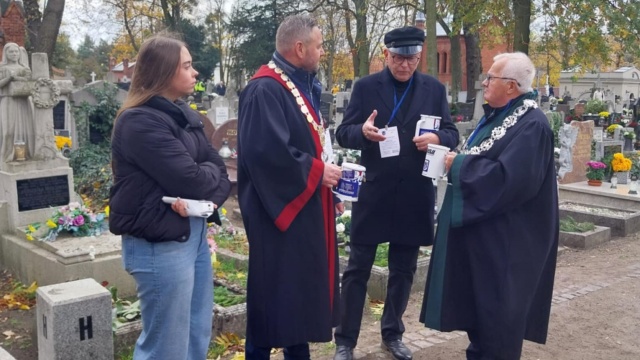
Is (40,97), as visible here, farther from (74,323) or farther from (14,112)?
(74,323)

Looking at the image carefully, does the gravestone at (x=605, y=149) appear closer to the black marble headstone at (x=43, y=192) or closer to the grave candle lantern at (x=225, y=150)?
the grave candle lantern at (x=225, y=150)

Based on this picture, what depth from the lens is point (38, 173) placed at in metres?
6.80

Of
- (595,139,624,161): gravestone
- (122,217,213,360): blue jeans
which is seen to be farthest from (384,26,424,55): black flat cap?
(595,139,624,161): gravestone

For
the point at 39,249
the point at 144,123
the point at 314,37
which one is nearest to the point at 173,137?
the point at 144,123

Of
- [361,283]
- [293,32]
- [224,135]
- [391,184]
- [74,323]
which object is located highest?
[293,32]

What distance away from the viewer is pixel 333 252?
3615 mm

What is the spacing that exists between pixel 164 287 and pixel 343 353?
5.59 feet

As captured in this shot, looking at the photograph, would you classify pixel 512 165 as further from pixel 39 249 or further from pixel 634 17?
pixel 634 17

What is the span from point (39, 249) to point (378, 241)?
11.8ft

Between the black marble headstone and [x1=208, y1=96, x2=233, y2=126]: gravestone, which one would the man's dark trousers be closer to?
the black marble headstone

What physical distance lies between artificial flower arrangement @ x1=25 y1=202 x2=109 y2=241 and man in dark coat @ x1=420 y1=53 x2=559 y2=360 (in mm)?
3941

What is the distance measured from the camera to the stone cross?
6.93m

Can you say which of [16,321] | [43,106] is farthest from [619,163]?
[16,321]

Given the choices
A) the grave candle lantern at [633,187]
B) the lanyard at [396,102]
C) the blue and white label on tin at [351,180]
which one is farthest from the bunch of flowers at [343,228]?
the grave candle lantern at [633,187]
